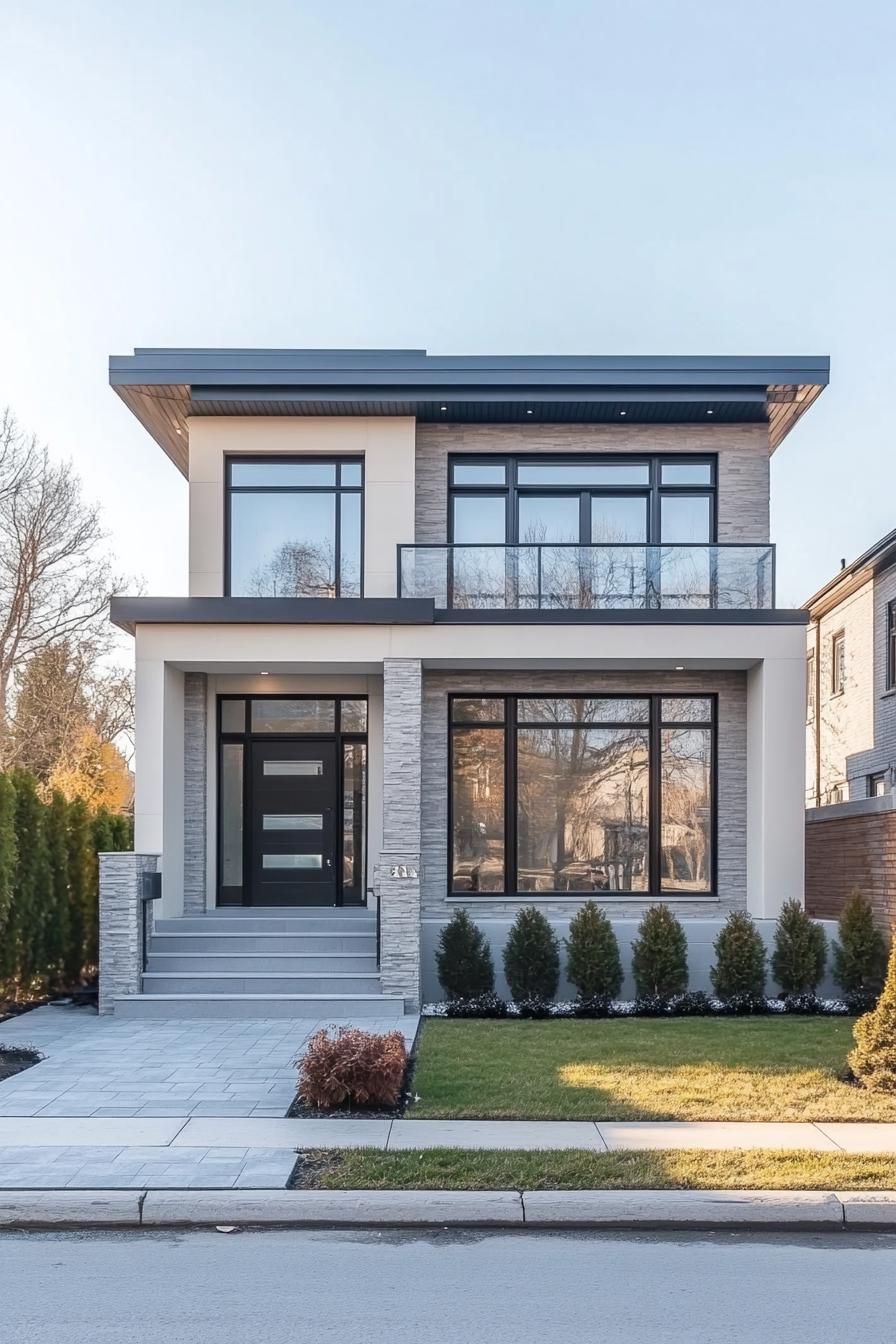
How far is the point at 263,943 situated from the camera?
1353cm

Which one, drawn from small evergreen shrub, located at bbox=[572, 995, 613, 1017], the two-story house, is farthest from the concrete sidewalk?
the two-story house

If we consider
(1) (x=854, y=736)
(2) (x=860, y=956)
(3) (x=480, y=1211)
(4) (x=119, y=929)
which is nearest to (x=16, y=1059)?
(4) (x=119, y=929)

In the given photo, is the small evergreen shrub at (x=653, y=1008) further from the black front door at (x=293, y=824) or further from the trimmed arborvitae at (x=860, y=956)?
the black front door at (x=293, y=824)

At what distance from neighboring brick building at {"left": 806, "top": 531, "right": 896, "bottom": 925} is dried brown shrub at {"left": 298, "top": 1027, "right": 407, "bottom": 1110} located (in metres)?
7.63

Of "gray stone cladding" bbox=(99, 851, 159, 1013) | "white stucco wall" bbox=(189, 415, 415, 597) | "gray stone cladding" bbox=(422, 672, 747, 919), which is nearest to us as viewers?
"gray stone cladding" bbox=(99, 851, 159, 1013)

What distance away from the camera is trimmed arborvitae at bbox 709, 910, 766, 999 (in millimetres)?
13031

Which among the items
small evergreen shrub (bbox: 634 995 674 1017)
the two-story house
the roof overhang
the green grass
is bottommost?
small evergreen shrub (bbox: 634 995 674 1017)

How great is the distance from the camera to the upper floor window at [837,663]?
2455cm

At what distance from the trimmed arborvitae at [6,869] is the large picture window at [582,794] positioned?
561cm

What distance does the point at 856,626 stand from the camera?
23.5 meters

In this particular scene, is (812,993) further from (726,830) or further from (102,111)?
(102,111)

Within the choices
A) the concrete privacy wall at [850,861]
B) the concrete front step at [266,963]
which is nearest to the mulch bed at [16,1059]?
the concrete front step at [266,963]

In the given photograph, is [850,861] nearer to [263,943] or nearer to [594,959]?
[594,959]

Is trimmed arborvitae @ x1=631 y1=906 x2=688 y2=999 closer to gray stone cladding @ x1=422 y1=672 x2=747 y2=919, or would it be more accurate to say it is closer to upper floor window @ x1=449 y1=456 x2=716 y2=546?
gray stone cladding @ x1=422 y1=672 x2=747 y2=919
